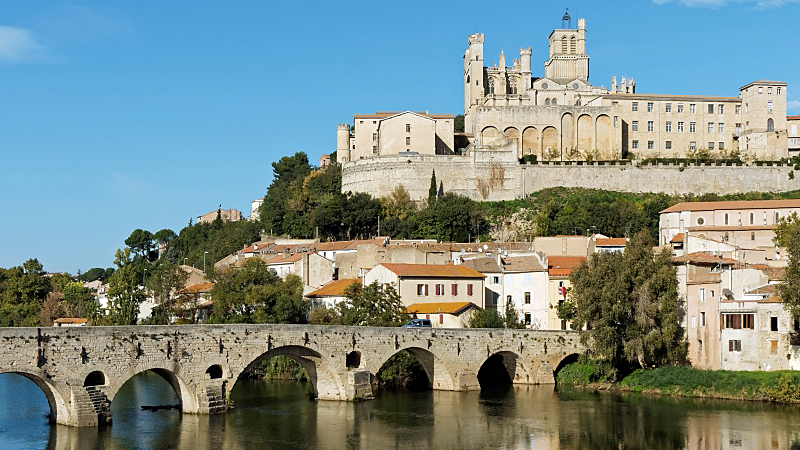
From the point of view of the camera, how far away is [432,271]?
180 feet

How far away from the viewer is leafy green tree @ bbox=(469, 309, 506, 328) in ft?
167

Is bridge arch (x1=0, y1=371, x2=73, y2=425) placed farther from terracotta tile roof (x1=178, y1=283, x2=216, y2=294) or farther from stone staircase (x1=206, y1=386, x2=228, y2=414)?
terracotta tile roof (x1=178, y1=283, x2=216, y2=294)

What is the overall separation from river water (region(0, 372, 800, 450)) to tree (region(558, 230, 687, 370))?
2.51m

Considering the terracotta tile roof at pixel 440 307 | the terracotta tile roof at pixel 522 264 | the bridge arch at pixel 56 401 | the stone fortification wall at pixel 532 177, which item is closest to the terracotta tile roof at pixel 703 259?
the terracotta tile roof at pixel 522 264

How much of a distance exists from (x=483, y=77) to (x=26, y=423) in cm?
7539

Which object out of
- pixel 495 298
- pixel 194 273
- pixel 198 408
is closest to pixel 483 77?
pixel 194 273

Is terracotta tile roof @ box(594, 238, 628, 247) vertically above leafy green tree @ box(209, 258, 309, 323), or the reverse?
terracotta tile roof @ box(594, 238, 628, 247)

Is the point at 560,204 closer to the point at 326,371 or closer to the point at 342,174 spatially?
the point at 342,174

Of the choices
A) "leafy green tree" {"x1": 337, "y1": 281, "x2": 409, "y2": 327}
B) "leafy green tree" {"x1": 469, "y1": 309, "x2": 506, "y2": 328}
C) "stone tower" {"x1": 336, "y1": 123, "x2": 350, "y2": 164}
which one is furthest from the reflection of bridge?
"stone tower" {"x1": 336, "y1": 123, "x2": 350, "y2": 164}

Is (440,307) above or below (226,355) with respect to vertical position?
above

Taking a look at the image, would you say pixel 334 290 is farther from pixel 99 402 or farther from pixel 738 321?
pixel 99 402

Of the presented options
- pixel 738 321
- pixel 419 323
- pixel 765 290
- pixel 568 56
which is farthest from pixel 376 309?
pixel 568 56

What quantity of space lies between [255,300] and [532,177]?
146ft

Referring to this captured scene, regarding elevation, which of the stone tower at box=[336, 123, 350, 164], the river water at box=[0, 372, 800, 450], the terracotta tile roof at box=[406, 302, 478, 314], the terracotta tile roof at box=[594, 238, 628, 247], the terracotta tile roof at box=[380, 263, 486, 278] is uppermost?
the stone tower at box=[336, 123, 350, 164]
